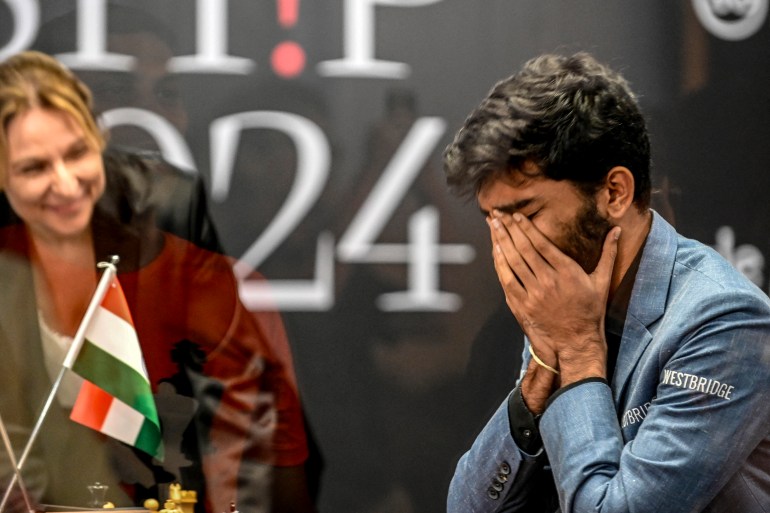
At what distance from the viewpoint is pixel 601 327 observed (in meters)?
1.86

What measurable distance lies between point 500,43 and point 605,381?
3.46 feet

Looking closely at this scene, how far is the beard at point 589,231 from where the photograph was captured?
1.88 metres

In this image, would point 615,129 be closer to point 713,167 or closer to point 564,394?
point 564,394

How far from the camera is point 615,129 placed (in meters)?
1.88

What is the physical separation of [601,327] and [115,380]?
1.19 m

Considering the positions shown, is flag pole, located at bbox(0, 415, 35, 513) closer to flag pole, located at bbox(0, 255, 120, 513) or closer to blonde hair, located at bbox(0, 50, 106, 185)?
flag pole, located at bbox(0, 255, 120, 513)

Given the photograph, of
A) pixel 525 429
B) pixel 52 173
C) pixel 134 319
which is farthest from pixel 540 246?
pixel 52 173

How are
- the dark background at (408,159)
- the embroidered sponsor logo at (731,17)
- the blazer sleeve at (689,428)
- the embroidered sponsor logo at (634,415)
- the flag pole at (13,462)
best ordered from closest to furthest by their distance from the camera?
the blazer sleeve at (689,428) < the embroidered sponsor logo at (634,415) < the flag pole at (13,462) < the dark background at (408,159) < the embroidered sponsor logo at (731,17)

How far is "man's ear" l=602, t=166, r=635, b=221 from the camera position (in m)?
1.88

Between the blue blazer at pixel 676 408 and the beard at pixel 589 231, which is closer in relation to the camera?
the blue blazer at pixel 676 408

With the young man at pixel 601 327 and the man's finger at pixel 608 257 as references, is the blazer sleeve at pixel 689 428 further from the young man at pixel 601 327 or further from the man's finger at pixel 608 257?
the man's finger at pixel 608 257

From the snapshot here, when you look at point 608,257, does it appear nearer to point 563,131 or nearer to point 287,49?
point 563,131

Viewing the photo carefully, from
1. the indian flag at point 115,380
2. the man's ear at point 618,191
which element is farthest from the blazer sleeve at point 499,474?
the indian flag at point 115,380

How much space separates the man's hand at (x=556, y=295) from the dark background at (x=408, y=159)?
59 cm
